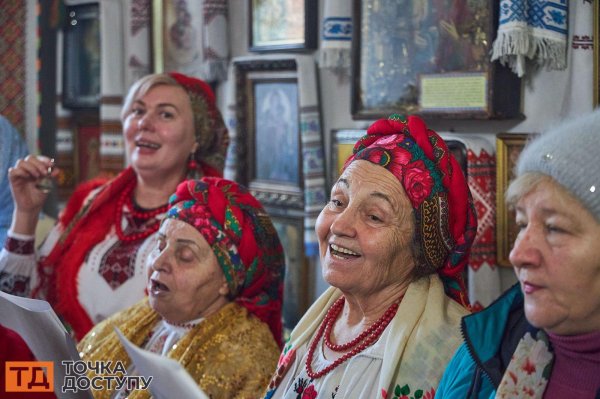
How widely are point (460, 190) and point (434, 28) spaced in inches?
41.3

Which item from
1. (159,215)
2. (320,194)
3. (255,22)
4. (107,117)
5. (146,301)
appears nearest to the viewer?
(146,301)

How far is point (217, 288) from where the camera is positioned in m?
2.70

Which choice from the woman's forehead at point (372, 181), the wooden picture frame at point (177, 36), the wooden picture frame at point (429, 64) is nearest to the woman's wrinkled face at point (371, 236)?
the woman's forehead at point (372, 181)

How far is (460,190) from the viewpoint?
2238 mm

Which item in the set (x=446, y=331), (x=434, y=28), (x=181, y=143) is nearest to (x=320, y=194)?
(x=181, y=143)

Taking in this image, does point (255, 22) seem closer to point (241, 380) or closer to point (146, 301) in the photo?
point (146, 301)

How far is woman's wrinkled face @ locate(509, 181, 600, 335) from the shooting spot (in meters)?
1.60

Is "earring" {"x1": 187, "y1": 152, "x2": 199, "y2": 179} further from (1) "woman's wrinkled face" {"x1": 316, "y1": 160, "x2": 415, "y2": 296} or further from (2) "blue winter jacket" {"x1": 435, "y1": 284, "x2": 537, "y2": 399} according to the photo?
(2) "blue winter jacket" {"x1": 435, "y1": 284, "x2": 537, "y2": 399}

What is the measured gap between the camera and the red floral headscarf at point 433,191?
2.20m

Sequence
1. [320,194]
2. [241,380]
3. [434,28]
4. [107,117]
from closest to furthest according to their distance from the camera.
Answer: [241,380], [434,28], [320,194], [107,117]

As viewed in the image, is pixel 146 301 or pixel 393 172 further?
pixel 146 301

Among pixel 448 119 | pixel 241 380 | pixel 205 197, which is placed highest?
pixel 448 119

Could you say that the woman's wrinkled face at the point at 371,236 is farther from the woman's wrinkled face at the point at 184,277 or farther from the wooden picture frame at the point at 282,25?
the wooden picture frame at the point at 282,25

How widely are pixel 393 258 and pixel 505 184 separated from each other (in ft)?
2.90
